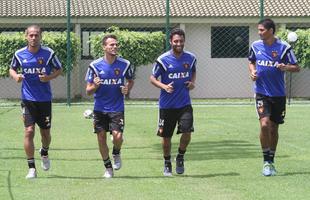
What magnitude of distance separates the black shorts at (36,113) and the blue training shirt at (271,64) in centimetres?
284

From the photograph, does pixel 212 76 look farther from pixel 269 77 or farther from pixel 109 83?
pixel 109 83

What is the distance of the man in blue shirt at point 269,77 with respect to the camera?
9.77 m

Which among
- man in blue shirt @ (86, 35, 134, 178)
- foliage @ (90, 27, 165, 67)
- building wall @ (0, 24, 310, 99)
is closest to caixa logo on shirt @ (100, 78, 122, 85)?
man in blue shirt @ (86, 35, 134, 178)

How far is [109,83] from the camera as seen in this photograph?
372 inches

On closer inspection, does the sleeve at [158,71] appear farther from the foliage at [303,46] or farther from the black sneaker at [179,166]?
the foliage at [303,46]

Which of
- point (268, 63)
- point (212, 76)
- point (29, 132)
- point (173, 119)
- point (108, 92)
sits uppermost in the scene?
point (268, 63)

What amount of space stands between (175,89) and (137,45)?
703 inches

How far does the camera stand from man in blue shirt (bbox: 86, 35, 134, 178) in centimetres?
943

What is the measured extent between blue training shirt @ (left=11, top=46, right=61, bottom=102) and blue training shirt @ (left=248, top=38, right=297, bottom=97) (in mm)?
2780

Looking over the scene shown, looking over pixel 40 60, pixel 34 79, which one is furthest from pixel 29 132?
pixel 40 60

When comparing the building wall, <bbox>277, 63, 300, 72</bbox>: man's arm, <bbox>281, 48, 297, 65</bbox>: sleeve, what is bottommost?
the building wall

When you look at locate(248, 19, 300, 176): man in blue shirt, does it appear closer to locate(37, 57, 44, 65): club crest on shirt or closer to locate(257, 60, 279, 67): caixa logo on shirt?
locate(257, 60, 279, 67): caixa logo on shirt

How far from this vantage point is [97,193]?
8.37m

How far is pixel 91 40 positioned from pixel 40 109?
722 inches
